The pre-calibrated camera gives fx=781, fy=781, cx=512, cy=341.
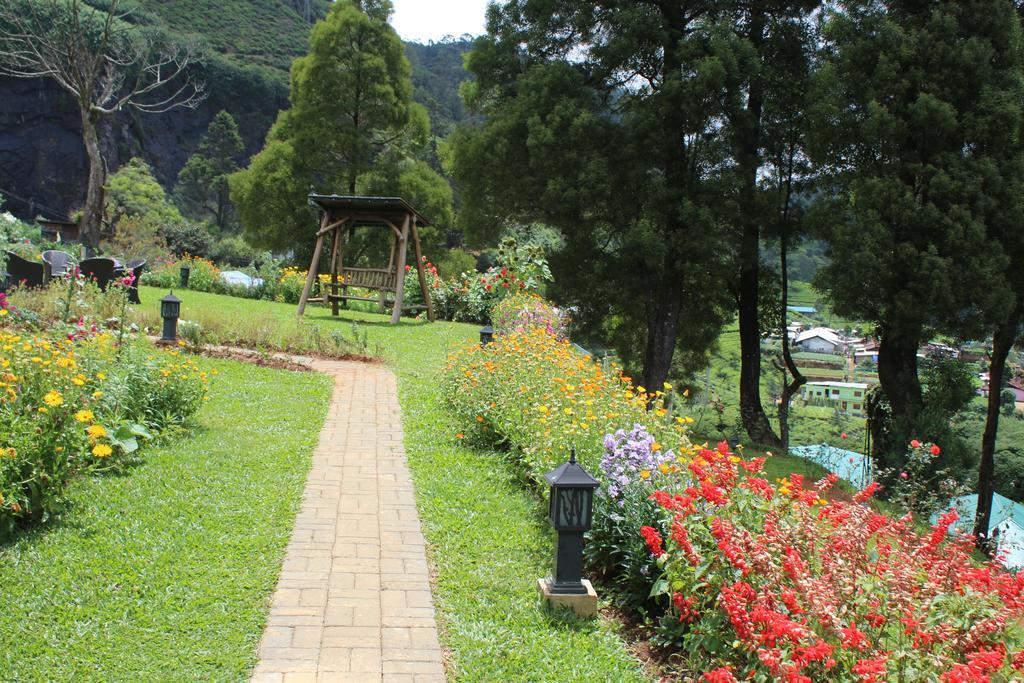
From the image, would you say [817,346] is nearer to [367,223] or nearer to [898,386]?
[898,386]

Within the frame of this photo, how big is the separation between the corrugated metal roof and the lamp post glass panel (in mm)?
11046

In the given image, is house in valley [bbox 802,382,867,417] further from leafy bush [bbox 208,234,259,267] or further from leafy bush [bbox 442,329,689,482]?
leafy bush [bbox 442,329,689,482]

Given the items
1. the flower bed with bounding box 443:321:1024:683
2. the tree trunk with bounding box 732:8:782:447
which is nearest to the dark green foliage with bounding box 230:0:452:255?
the tree trunk with bounding box 732:8:782:447

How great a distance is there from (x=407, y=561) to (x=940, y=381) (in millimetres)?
11022

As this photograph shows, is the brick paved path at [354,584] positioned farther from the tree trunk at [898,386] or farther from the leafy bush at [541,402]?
the tree trunk at [898,386]

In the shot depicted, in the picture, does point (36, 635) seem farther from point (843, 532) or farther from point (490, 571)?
point (843, 532)

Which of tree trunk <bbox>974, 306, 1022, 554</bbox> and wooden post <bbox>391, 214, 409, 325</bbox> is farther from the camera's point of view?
wooden post <bbox>391, 214, 409, 325</bbox>

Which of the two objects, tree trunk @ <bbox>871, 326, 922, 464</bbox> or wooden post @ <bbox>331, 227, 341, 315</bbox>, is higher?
wooden post @ <bbox>331, 227, 341, 315</bbox>

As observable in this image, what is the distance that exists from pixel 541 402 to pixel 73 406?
3.12 metres

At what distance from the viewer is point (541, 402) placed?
5.96m

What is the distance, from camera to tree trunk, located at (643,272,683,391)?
45.0 ft

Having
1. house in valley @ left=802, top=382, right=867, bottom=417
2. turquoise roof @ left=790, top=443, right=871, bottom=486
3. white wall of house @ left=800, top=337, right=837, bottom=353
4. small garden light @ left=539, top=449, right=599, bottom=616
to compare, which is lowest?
house in valley @ left=802, top=382, right=867, bottom=417

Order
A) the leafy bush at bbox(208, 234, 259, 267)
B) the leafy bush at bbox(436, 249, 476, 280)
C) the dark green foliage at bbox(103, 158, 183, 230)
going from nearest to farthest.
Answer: the leafy bush at bbox(436, 249, 476, 280) < the dark green foliage at bbox(103, 158, 183, 230) < the leafy bush at bbox(208, 234, 259, 267)

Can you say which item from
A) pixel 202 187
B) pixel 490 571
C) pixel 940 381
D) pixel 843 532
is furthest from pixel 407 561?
pixel 202 187
